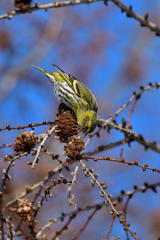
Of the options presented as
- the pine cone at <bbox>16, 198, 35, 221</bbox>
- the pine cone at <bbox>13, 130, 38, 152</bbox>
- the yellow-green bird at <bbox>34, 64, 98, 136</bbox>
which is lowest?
the pine cone at <bbox>16, 198, 35, 221</bbox>

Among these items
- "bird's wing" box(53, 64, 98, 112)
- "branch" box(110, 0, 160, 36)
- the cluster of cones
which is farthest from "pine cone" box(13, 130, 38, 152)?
"bird's wing" box(53, 64, 98, 112)

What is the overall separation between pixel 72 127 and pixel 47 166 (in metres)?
2.51

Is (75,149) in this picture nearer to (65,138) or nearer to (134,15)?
(65,138)

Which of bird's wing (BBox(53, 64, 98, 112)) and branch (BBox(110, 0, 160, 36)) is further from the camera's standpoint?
bird's wing (BBox(53, 64, 98, 112))

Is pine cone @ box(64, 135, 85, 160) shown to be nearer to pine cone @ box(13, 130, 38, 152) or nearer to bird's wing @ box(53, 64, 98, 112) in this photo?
pine cone @ box(13, 130, 38, 152)

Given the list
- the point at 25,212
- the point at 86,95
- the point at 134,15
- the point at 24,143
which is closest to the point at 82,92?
the point at 86,95

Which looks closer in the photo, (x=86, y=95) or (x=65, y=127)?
(x=65, y=127)

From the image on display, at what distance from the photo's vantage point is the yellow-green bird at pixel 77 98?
9.02 feet

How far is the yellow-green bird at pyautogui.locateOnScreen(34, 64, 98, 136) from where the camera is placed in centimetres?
275

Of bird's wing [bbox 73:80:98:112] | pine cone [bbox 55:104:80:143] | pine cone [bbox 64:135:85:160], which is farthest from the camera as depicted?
bird's wing [bbox 73:80:98:112]

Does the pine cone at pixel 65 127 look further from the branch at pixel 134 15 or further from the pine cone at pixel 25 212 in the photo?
the branch at pixel 134 15

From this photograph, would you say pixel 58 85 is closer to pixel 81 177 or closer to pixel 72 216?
pixel 81 177

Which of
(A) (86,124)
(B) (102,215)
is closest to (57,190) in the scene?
(B) (102,215)

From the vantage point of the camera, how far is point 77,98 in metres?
3.46
